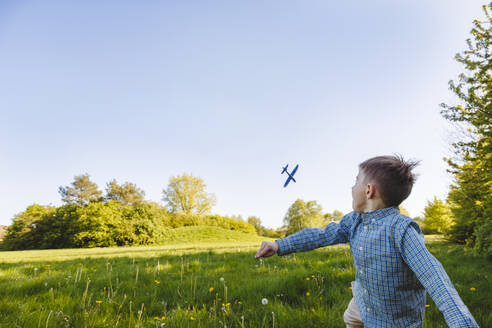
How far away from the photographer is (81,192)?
4028 cm

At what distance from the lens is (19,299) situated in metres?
2.87

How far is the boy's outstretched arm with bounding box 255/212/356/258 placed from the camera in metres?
1.84

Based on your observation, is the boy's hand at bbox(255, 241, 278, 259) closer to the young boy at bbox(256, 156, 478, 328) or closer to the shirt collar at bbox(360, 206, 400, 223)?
the young boy at bbox(256, 156, 478, 328)

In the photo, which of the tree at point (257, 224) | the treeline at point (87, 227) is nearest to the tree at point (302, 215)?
the tree at point (257, 224)

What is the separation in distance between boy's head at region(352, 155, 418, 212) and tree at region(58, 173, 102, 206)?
4724 centimetres

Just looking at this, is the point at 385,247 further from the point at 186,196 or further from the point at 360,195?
the point at 186,196

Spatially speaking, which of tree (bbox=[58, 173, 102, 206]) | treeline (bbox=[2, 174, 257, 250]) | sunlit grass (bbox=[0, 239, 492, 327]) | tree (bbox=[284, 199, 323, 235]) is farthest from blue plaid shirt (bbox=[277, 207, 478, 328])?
tree (bbox=[58, 173, 102, 206])

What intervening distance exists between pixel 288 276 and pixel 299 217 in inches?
1424

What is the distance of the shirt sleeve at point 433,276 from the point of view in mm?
989

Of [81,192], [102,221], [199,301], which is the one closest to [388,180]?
[199,301]

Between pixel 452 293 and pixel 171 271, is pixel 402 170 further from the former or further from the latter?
pixel 171 271

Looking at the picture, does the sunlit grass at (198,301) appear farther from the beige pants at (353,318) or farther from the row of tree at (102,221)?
the row of tree at (102,221)

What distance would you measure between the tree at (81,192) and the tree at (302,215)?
34.3 meters

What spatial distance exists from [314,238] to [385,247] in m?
0.52
